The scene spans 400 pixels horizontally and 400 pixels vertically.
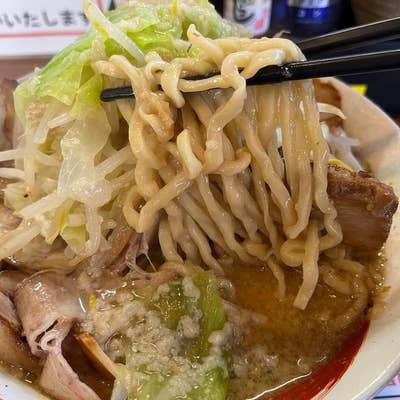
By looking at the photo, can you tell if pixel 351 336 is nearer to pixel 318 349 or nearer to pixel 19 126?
pixel 318 349

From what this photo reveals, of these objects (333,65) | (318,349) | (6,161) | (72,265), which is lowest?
(318,349)

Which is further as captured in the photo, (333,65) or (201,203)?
(201,203)

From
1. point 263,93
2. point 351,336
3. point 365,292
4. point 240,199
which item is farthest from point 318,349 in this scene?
point 263,93

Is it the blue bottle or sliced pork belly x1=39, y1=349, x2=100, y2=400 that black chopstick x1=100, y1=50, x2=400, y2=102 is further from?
the blue bottle

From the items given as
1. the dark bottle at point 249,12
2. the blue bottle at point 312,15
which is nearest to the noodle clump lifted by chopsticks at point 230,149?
the dark bottle at point 249,12

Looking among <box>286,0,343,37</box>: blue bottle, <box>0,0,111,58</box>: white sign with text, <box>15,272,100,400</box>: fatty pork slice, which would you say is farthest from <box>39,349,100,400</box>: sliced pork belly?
<box>286,0,343,37</box>: blue bottle

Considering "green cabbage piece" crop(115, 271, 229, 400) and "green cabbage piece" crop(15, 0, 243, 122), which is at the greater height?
"green cabbage piece" crop(15, 0, 243, 122)
